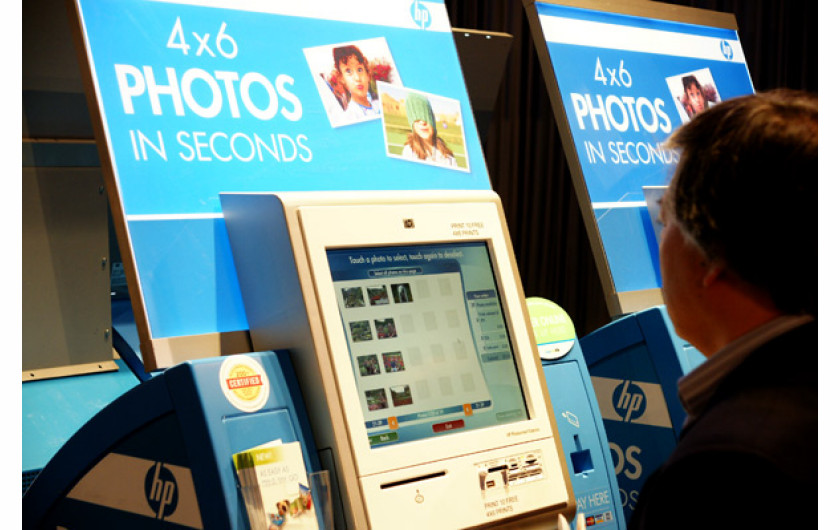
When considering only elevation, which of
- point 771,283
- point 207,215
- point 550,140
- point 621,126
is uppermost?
point 550,140

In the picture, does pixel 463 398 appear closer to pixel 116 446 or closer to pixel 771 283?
pixel 116 446

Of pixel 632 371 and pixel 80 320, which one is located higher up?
pixel 80 320

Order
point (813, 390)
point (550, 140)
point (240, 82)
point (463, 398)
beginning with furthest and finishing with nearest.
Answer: point (550, 140)
point (240, 82)
point (463, 398)
point (813, 390)

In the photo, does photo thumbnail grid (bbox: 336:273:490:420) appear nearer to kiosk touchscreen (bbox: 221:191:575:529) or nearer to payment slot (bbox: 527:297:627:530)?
kiosk touchscreen (bbox: 221:191:575:529)

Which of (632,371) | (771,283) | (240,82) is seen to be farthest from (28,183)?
(771,283)

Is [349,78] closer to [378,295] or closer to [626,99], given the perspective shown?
[378,295]

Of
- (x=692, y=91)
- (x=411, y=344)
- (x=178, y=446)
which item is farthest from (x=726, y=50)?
(x=178, y=446)

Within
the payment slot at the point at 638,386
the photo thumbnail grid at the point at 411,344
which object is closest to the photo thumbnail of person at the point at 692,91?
the payment slot at the point at 638,386

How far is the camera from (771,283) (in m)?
1.02

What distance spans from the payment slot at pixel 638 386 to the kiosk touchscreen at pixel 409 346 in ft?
2.13

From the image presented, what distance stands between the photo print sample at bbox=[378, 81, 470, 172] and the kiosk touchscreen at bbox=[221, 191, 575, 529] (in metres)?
0.29

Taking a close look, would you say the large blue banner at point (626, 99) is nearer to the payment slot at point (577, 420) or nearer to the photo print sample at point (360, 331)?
the payment slot at point (577, 420)

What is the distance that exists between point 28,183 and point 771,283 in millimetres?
1777

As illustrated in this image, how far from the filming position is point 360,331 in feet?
5.11
